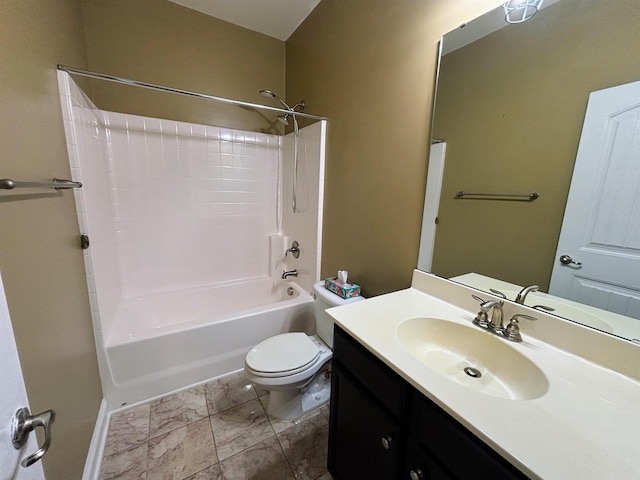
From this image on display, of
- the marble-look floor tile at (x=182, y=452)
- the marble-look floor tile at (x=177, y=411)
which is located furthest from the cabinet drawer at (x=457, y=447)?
the marble-look floor tile at (x=177, y=411)

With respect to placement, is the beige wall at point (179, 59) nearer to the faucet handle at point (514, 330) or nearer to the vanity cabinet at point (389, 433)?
the vanity cabinet at point (389, 433)

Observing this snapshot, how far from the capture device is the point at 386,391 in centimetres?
79

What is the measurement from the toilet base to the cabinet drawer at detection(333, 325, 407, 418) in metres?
0.71

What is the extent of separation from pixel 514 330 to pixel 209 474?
1477 millimetres

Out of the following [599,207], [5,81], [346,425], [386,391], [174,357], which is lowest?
[174,357]

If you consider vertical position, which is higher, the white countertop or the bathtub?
the white countertop

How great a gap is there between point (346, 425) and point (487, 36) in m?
1.63

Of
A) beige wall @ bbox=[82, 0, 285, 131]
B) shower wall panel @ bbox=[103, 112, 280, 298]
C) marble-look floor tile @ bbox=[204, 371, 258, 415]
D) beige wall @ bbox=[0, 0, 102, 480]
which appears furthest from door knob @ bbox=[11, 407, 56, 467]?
beige wall @ bbox=[82, 0, 285, 131]

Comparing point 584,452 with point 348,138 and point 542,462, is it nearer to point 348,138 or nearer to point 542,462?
point 542,462

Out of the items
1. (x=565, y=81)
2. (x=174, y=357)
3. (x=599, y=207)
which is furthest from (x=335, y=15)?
A: (x=174, y=357)

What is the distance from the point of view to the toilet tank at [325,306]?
61.3 inches

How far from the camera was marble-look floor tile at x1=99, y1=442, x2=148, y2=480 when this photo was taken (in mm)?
1183

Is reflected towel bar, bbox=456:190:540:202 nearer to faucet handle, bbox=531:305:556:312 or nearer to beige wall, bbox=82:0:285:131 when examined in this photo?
faucet handle, bbox=531:305:556:312

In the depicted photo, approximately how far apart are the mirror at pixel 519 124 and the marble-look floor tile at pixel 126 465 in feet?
5.64
